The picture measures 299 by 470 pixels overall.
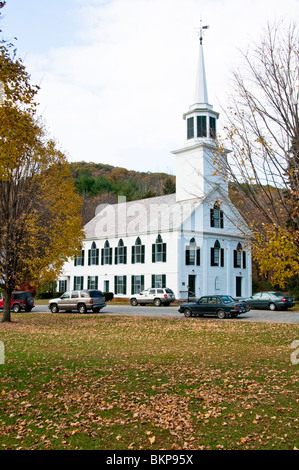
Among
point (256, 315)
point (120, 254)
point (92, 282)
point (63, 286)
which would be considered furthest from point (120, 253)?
point (256, 315)

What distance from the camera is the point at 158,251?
40.7 m

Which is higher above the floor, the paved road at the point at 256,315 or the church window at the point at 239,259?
the church window at the point at 239,259

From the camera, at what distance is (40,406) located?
24.3ft

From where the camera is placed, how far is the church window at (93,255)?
48453 millimetres

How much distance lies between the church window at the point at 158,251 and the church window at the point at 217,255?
16.4ft

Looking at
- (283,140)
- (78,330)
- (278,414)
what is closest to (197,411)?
(278,414)

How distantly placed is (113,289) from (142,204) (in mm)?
9870

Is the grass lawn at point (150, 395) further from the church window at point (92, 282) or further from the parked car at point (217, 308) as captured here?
the church window at point (92, 282)

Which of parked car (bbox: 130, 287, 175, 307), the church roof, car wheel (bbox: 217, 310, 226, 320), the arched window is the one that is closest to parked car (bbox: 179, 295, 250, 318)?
car wheel (bbox: 217, 310, 226, 320)

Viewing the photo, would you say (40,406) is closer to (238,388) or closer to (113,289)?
(238,388)

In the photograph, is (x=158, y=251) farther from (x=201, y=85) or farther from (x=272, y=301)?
(x=201, y=85)

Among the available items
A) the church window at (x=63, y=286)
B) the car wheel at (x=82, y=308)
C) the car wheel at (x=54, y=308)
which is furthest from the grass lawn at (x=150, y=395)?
the church window at (x=63, y=286)

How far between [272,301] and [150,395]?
24286mm
